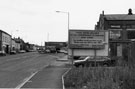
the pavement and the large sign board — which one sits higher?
the large sign board

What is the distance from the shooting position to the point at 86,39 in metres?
17.3

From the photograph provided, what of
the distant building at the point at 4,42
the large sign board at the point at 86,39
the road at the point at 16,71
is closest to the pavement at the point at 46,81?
the road at the point at 16,71

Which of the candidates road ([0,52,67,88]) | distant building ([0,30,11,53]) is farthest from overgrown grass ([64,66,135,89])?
distant building ([0,30,11,53])

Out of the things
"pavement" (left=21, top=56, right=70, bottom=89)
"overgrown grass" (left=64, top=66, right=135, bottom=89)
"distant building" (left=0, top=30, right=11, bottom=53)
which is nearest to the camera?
"overgrown grass" (left=64, top=66, right=135, bottom=89)

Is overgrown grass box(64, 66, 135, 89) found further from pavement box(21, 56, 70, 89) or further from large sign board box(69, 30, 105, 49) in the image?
large sign board box(69, 30, 105, 49)

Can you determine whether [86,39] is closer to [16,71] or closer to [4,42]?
[16,71]

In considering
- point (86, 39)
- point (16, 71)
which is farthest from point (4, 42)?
point (86, 39)

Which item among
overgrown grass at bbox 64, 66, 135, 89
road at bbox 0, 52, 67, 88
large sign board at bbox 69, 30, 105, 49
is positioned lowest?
road at bbox 0, 52, 67, 88

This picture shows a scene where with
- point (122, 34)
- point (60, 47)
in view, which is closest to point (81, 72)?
point (122, 34)

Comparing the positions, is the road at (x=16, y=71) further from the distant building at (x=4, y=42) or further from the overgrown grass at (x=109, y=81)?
the distant building at (x=4, y=42)

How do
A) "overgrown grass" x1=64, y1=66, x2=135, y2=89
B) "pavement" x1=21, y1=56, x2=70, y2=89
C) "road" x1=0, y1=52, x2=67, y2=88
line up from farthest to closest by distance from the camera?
"road" x1=0, y1=52, x2=67, y2=88
"pavement" x1=21, y1=56, x2=70, y2=89
"overgrown grass" x1=64, y1=66, x2=135, y2=89

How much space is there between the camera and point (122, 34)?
63938 millimetres

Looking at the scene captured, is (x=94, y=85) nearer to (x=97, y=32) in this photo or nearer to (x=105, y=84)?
(x=105, y=84)

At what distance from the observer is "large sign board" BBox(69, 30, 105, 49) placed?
17.1 m
